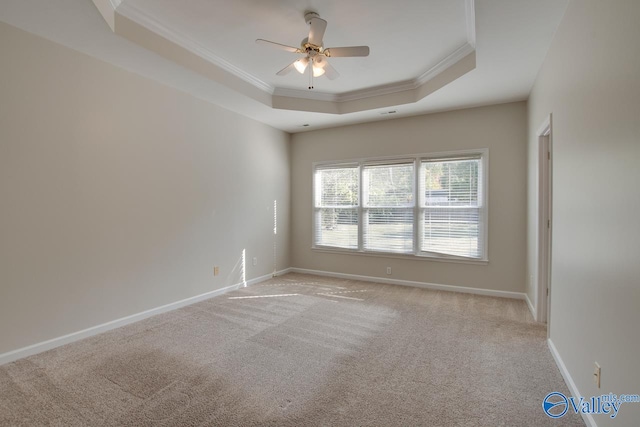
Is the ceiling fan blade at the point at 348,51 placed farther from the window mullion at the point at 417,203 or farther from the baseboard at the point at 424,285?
the baseboard at the point at 424,285

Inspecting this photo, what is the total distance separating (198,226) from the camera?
421 cm

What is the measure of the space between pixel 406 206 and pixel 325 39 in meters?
2.79

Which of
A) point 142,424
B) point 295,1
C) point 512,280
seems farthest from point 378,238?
point 142,424

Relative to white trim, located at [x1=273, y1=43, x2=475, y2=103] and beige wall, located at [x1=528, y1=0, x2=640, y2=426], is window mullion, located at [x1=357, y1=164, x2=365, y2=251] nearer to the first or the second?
white trim, located at [x1=273, y1=43, x2=475, y2=103]

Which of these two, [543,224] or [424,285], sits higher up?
[543,224]

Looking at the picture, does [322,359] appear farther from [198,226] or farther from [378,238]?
[378,238]

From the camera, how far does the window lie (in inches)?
180

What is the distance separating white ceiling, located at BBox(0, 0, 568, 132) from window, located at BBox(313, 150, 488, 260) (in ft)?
3.25

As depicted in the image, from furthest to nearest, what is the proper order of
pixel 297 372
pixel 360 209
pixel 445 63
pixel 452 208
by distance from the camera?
pixel 360 209 < pixel 452 208 < pixel 445 63 < pixel 297 372

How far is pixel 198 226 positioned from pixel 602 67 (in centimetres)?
415

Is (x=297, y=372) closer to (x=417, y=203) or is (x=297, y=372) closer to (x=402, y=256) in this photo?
(x=402, y=256)

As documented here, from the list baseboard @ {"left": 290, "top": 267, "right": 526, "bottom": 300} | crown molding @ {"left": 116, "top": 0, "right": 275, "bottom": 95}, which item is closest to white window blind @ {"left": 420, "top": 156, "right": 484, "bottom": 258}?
baseboard @ {"left": 290, "top": 267, "right": 526, "bottom": 300}

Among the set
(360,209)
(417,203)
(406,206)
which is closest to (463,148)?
(417,203)

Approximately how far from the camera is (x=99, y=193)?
313 cm
